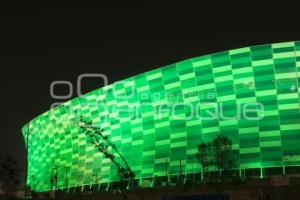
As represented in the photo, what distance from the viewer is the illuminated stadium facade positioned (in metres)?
55.8

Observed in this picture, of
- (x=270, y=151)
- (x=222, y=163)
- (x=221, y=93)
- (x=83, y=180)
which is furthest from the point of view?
A: (x=83, y=180)

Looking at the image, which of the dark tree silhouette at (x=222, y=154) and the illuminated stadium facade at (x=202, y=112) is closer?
the dark tree silhouette at (x=222, y=154)

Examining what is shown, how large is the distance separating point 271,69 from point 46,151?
51.9 meters

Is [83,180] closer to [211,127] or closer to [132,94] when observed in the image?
[132,94]

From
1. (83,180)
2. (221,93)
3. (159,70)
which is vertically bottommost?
(83,180)

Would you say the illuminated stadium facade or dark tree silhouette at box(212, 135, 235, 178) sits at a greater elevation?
the illuminated stadium facade

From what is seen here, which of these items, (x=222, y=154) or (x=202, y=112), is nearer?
(x=222, y=154)

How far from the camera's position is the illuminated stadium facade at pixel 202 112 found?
55.8 meters

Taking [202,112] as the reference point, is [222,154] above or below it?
below

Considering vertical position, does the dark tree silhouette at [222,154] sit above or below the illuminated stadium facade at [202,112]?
below

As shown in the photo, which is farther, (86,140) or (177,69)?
(86,140)

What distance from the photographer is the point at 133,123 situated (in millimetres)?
68812

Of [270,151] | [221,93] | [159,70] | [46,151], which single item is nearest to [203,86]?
[221,93]

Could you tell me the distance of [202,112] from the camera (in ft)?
200
